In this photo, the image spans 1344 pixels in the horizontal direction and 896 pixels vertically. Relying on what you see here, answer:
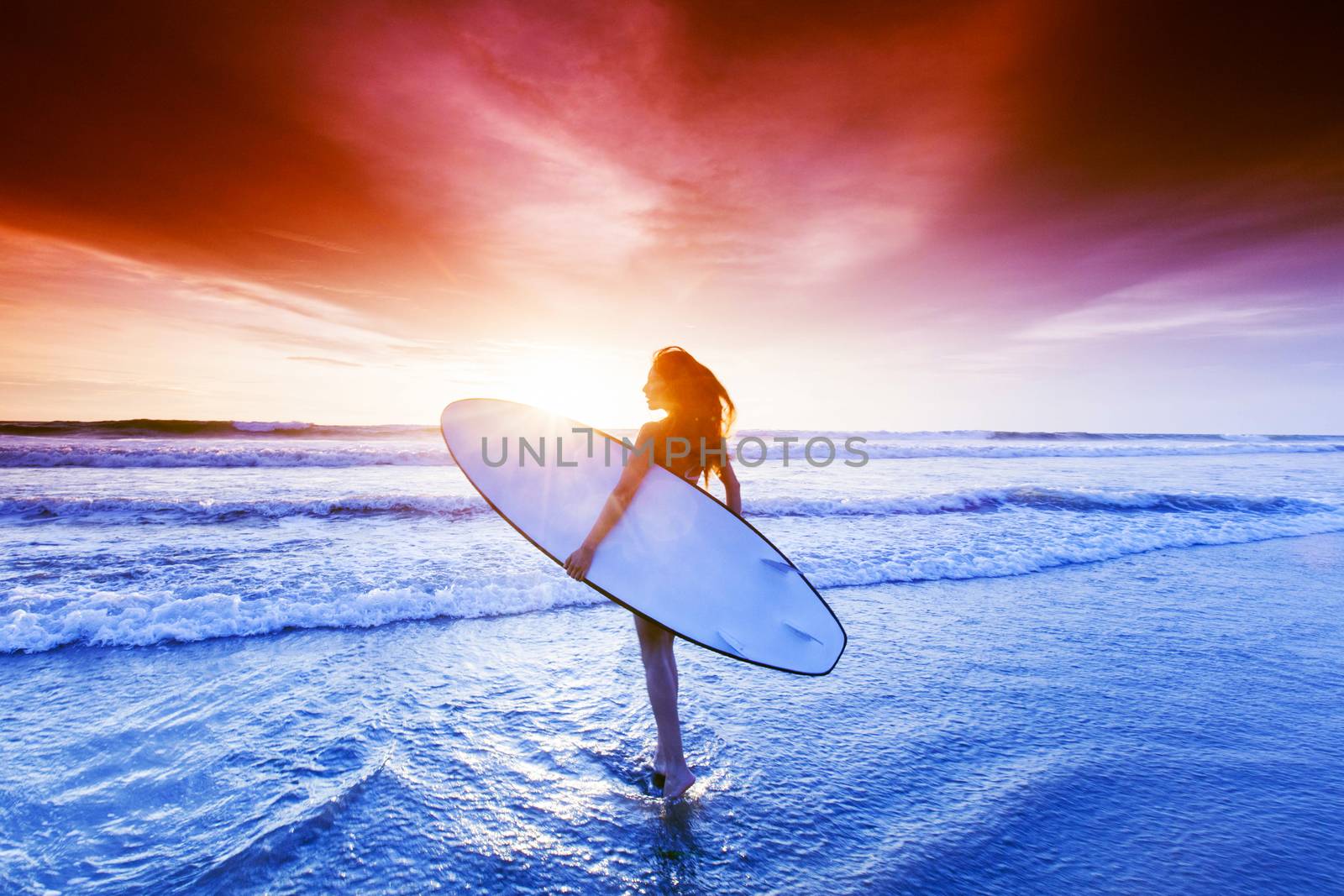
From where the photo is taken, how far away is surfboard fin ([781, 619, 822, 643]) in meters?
2.70

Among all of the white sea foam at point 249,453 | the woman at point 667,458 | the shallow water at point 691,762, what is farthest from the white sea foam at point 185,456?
the woman at point 667,458

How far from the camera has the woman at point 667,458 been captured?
248 centimetres

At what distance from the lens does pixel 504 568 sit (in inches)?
233

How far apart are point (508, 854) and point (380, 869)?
1.43 ft

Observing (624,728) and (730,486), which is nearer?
(730,486)

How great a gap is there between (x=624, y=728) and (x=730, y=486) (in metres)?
1.37

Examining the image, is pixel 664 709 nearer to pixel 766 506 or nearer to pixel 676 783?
pixel 676 783

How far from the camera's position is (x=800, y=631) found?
271 centimetres

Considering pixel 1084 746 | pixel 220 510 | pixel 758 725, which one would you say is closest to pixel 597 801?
pixel 758 725

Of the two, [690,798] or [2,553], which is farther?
[2,553]

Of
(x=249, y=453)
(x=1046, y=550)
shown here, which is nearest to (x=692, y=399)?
(x=1046, y=550)

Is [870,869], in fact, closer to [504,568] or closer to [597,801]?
[597,801]

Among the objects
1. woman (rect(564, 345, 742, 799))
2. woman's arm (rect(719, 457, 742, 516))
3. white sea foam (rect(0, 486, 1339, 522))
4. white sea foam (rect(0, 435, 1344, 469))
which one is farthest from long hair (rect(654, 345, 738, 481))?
white sea foam (rect(0, 435, 1344, 469))

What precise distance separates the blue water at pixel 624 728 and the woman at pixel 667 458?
0.20 metres
